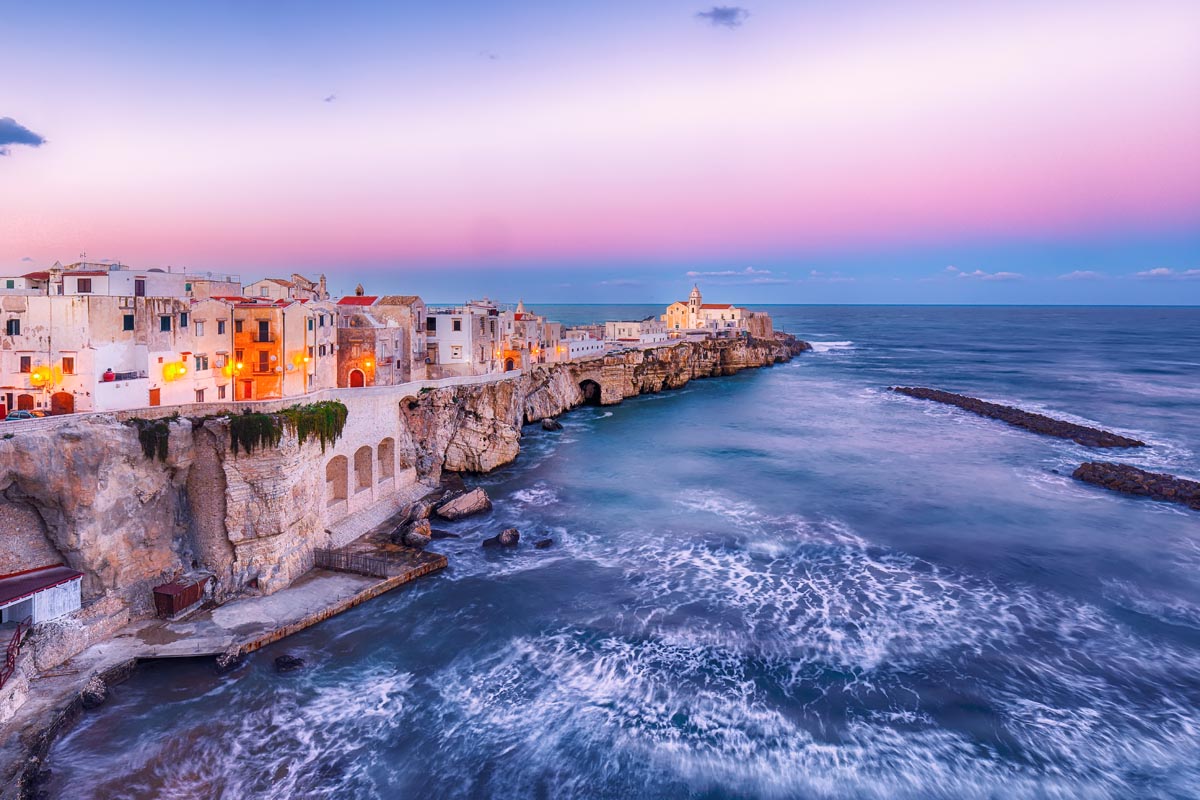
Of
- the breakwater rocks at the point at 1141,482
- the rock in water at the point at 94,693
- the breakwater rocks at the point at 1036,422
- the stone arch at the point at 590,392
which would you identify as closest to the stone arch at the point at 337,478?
the rock in water at the point at 94,693

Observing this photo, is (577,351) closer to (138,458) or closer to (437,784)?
(138,458)

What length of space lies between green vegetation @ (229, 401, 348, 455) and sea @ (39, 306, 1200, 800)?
22.7 ft

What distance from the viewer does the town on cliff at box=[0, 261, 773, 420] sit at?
25578 millimetres

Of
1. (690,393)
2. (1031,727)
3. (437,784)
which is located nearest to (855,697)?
(1031,727)

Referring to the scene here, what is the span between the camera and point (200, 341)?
30844 millimetres

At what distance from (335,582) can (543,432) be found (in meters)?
30.5

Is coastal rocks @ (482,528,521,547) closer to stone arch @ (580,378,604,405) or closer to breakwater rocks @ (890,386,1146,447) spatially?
stone arch @ (580,378,604,405)

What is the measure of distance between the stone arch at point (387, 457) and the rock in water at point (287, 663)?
46.0 ft

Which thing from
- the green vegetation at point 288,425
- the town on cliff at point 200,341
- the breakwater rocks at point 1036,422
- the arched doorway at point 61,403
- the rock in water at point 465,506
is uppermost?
the town on cliff at point 200,341

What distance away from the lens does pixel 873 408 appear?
67.4 meters

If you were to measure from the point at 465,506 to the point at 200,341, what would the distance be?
14.7 m

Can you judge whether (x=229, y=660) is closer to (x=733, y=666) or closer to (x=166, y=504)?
(x=166, y=504)

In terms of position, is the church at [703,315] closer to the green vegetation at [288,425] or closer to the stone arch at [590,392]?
the stone arch at [590,392]

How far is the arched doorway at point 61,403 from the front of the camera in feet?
83.0
